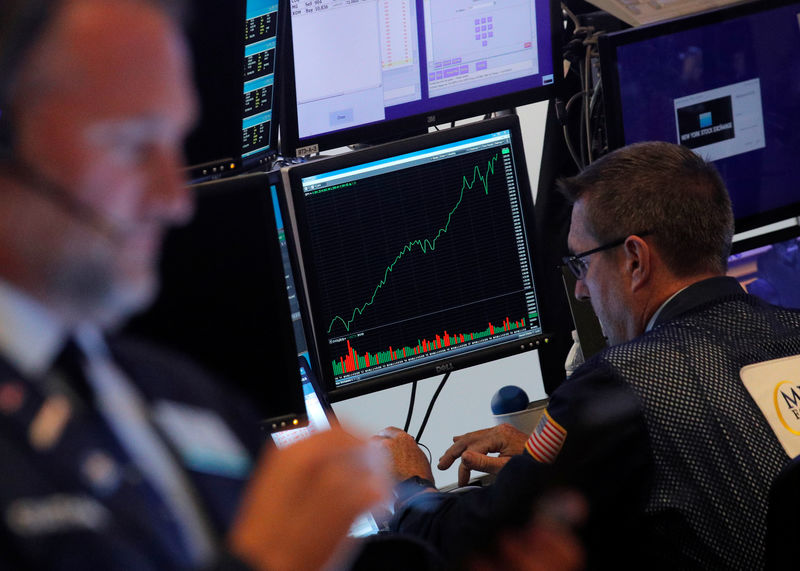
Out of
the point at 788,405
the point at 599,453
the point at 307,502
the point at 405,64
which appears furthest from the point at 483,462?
the point at 307,502

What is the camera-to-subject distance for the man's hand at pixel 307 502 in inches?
23.0

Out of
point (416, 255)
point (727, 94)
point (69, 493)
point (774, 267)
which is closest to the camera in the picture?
point (69, 493)

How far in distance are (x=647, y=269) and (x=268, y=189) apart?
25.5 inches

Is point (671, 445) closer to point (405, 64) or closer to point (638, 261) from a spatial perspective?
point (638, 261)

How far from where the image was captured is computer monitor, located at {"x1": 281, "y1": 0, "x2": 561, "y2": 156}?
1658 millimetres

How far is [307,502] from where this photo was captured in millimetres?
594

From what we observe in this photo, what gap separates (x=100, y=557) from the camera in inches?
20.6

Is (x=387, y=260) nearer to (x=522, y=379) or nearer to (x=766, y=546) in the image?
(x=766, y=546)

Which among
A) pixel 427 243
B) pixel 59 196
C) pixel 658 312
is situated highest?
pixel 59 196

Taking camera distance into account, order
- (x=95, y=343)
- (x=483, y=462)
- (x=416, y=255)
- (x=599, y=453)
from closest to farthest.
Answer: (x=95, y=343) → (x=599, y=453) → (x=483, y=462) → (x=416, y=255)

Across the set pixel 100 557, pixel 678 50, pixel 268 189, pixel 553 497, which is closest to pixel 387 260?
pixel 268 189

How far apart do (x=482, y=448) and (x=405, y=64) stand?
28.0 inches

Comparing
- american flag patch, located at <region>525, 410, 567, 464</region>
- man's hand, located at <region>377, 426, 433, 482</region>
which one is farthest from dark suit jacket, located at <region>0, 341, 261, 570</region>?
man's hand, located at <region>377, 426, 433, 482</region>

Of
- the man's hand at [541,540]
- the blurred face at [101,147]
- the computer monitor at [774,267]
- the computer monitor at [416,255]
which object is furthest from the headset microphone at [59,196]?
the computer monitor at [774,267]
